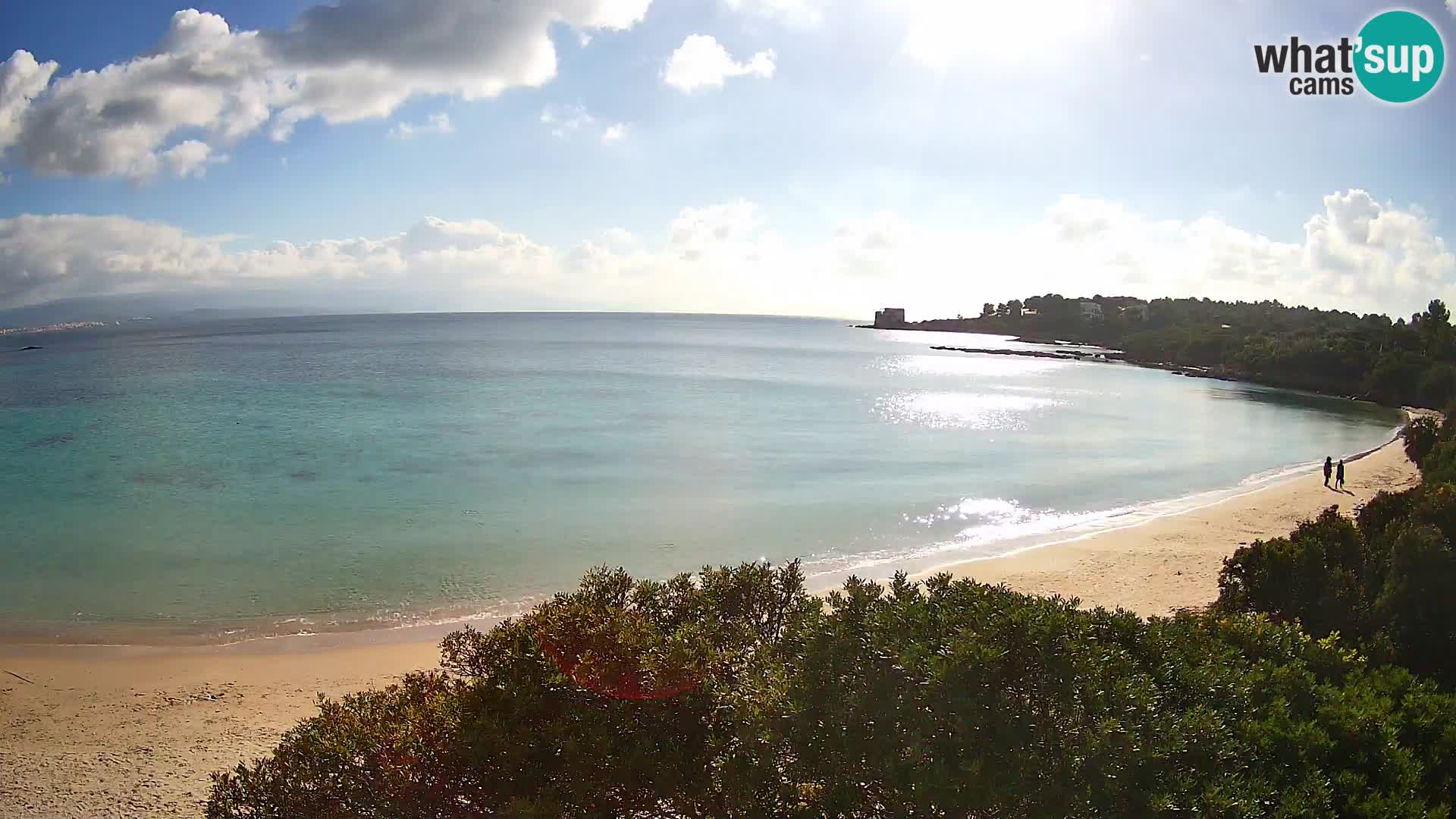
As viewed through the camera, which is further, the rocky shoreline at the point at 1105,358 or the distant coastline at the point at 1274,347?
the rocky shoreline at the point at 1105,358

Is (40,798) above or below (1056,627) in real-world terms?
below

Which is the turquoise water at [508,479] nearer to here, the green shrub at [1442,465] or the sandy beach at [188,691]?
the sandy beach at [188,691]

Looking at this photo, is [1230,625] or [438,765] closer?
[438,765]

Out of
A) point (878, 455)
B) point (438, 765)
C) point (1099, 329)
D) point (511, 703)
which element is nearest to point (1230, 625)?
point (511, 703)

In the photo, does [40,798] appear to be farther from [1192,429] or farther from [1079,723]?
[1192,429]

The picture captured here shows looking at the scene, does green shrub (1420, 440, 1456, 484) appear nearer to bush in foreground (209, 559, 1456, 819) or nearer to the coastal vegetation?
the coastal vegetation

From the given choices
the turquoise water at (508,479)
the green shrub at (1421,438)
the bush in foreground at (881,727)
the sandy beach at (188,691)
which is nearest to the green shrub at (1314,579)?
the sandy beach at (188,691)

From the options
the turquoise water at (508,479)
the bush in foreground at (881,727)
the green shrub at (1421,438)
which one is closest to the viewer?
the bush in foreground at (881,727)
